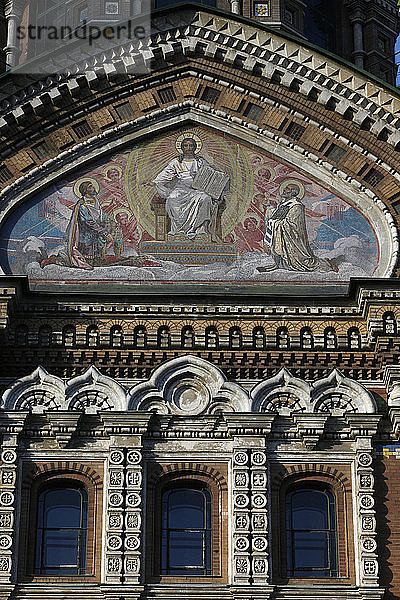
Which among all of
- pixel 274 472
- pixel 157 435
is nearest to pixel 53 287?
pixel 157 435

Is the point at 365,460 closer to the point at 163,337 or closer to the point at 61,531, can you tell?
the point at 163,337

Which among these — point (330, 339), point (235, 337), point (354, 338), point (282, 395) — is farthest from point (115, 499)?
point (354, 338)

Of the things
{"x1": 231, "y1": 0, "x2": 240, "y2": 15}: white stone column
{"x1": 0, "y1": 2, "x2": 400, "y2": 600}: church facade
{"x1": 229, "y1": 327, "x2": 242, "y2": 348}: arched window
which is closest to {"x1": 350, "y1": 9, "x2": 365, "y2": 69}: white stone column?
{"x1": 231, "y1": 0, "x2": 240, "y2": 15}: white stone column

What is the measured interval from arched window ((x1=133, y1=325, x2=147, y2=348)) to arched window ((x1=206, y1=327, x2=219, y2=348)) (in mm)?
662

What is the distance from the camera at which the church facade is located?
1453cm

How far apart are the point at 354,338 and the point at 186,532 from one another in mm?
2708

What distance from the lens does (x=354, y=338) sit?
15.4m

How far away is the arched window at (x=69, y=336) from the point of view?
50.2 ft

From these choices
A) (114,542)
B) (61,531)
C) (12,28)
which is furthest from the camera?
(12,28)

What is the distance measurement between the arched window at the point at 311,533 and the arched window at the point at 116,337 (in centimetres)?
235

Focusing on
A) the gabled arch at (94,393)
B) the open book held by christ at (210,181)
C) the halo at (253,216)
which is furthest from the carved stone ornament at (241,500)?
the open book held by christ at (210,181)

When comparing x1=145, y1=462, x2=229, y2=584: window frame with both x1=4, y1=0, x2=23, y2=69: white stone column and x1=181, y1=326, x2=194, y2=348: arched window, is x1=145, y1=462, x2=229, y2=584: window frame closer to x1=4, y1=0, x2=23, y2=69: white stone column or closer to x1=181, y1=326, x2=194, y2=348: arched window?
x1=181, y1=326, x2=194, y2=348: arched window

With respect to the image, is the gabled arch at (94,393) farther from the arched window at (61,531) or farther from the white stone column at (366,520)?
the white stone column at (366,520)

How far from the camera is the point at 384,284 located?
15.3 meters
